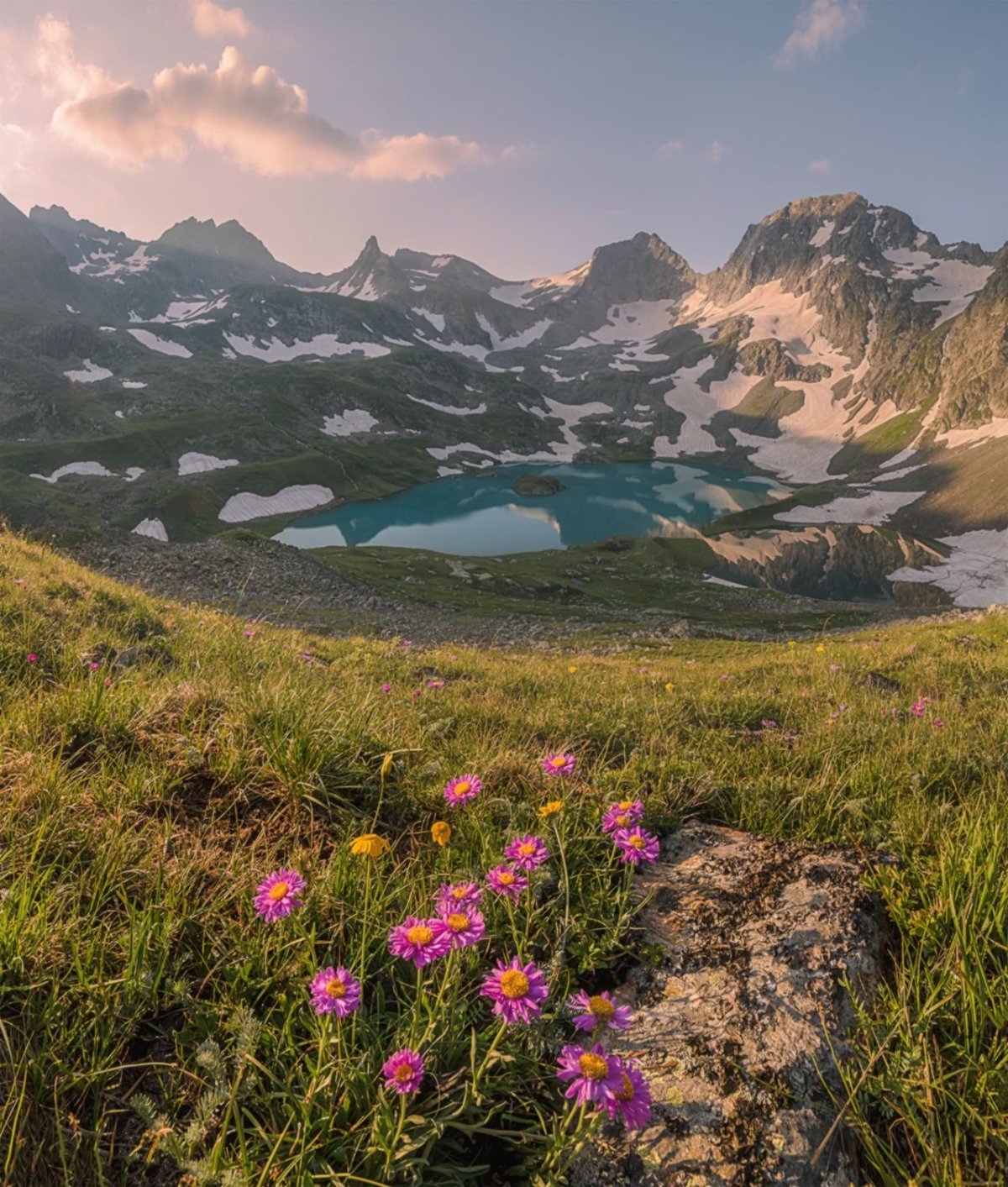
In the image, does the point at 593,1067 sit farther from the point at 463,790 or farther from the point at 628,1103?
the point at 463,790

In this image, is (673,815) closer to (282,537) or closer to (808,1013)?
(808,1013)

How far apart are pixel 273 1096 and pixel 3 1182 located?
69cm

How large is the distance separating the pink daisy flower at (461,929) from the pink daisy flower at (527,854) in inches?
16.0

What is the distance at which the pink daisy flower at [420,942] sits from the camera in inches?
82.0

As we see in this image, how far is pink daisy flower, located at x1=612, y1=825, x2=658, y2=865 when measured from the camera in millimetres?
2824

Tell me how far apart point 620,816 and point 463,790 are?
85 centimetres

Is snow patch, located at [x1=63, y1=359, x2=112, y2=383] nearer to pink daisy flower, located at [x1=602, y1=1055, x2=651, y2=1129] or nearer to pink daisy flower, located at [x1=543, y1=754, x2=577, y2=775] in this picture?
pink daisy flower, located at [x1=543, y1=754, x2=577, y2=775]

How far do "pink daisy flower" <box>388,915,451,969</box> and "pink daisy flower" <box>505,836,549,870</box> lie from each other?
54cm

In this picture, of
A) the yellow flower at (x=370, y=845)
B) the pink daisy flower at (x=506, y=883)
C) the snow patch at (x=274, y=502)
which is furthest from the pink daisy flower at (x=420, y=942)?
the snow patch at (x=274, y=502)

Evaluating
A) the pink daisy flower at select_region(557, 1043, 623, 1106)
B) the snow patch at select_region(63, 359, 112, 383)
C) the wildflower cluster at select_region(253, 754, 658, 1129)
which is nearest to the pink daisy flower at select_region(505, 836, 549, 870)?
the wildflower cluster at select_region(253, 754, 658, 1129)

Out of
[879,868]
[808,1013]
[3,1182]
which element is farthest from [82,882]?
[879,868]

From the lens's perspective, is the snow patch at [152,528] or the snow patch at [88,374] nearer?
the snow patch at [152,528]

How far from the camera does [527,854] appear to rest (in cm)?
265

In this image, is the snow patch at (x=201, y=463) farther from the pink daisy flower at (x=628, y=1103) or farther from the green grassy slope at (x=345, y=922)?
the pink daisy flower at (x=628, y=1103)
